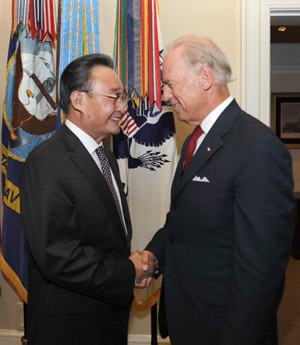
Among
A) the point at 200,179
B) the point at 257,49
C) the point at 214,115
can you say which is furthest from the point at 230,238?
the point at 257,49

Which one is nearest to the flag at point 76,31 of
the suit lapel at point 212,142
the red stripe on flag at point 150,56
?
the red stripe on flag at point 150,56

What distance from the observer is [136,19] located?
256 cm

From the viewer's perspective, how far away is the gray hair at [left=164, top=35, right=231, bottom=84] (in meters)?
1.52

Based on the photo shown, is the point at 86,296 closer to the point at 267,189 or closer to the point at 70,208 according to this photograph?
the point at 70,208

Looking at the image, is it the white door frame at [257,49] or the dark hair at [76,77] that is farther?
the white door frame at [257,49]

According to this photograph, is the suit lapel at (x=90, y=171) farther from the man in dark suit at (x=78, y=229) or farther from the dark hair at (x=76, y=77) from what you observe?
the dark hair at (x=76, y=77)

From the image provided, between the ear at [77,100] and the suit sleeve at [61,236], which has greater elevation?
the ear at [77,100]

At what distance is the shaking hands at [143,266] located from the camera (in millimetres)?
1747

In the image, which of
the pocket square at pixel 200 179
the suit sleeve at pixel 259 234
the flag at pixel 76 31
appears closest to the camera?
the suit sleeve at pixel 259 234

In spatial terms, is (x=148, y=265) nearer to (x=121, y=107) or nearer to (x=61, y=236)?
(x=61, y=236)

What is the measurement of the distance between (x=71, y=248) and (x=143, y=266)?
405 mm

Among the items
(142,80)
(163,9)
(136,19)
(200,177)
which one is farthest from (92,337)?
(163,9)

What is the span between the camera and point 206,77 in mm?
1521

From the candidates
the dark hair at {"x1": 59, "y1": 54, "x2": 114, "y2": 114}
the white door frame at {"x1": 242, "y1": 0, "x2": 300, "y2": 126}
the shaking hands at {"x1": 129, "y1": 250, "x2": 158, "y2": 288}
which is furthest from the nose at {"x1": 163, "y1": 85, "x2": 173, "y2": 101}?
the white door frame at {"x1": 242, "y1": 0, "x2": 300, "y2": 126}
